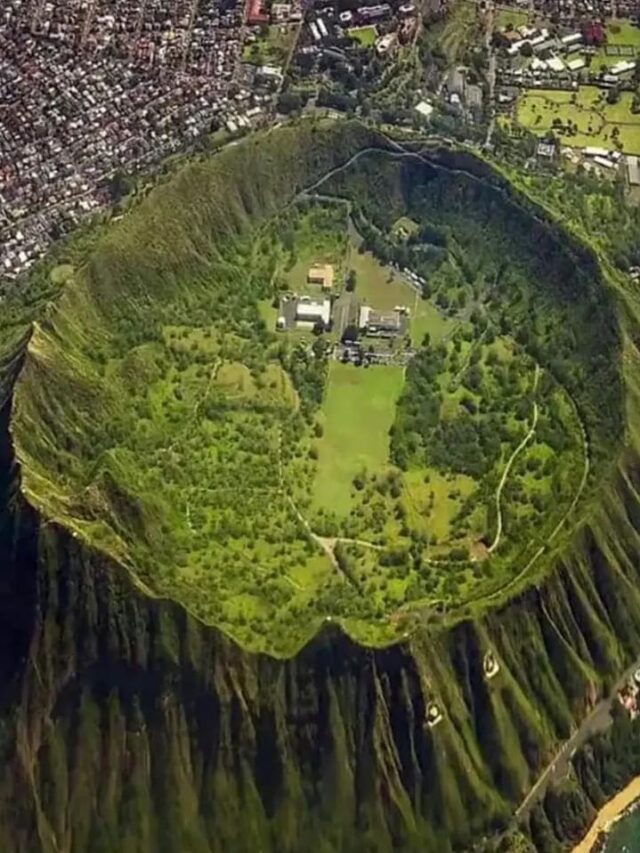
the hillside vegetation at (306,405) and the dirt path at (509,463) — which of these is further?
the dirt path at (509,463)

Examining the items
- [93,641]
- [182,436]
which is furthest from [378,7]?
[93,641]

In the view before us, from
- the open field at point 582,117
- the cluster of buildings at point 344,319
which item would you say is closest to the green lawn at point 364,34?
the open field at point 582,117

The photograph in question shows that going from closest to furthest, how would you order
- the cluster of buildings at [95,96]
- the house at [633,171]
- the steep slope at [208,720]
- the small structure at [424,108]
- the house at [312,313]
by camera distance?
1. the steep slope at [208,720]
2. the house at [312,313]
3. the cluster of buildings at [95,96]
4. the house at [633,171]
5. the small structure at [424,108]

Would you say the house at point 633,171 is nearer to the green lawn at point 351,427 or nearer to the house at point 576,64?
the house at point 576,64

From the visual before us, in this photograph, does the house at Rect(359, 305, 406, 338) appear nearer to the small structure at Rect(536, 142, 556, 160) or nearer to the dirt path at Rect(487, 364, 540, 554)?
the dirt path at Rect(487, 364, 540, 554)

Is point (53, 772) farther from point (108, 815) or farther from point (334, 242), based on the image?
point (334, 242)

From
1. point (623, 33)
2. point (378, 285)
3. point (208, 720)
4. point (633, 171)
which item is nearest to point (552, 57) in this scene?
point (623, 33)

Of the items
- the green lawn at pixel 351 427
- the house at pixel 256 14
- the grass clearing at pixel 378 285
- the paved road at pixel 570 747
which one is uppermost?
the house at pixel 256 14
